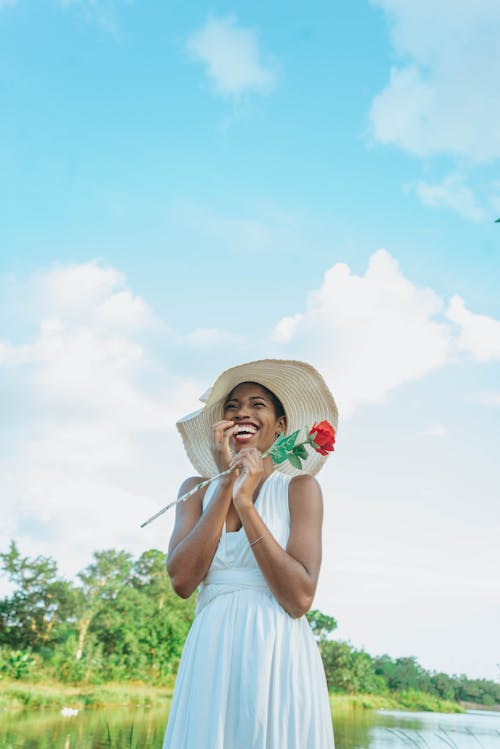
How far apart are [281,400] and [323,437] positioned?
56 cm

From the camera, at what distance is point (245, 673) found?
2184 millimetres

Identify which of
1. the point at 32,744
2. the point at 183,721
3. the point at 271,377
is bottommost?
the point at 32,744

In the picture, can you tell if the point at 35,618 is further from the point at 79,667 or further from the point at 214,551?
the point at 214,551

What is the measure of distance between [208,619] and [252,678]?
10.5 inches

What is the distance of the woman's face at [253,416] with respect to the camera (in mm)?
2887

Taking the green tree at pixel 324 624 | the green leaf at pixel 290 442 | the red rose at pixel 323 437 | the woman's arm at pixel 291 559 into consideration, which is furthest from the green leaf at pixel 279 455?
the green tree at pixel 324 624

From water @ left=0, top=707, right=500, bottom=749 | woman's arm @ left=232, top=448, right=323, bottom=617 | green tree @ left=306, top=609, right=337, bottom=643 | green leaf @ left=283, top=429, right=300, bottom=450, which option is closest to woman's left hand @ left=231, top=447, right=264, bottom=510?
woman's arm @ left=232, top=448, right=323, bottom=617

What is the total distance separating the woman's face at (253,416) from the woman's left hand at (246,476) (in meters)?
0.36

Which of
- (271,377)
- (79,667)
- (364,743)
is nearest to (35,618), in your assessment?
(79,667)

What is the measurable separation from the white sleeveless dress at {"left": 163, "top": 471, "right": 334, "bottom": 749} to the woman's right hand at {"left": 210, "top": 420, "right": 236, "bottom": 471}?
25 cm

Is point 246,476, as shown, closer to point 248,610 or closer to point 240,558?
point 240,558

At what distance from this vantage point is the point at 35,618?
2856 cm

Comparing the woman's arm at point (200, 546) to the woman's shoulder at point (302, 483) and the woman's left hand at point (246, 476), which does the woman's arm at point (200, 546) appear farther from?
the woman's shoulder at point (302, 483)

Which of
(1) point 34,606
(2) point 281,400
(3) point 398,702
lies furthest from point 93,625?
(2) point 281,400
